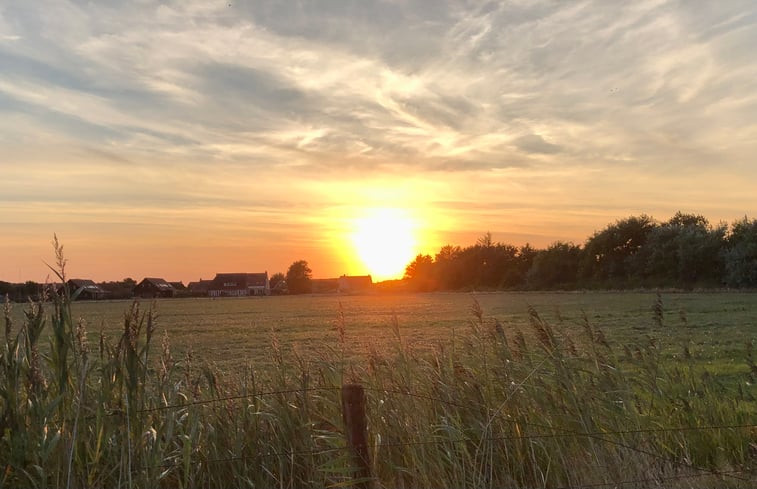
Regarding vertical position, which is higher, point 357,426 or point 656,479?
point 357,426

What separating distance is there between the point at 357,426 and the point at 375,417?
106 centimetres

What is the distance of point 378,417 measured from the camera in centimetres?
509

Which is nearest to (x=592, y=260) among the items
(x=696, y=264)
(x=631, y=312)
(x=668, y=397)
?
(x=696, y=264)

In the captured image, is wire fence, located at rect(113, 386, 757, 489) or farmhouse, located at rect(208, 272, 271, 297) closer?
wire fence, located at rect(113, 386, 757, 489)

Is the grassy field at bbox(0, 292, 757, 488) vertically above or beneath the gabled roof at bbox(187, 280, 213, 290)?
beneath

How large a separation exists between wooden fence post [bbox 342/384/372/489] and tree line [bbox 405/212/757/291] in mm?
62828

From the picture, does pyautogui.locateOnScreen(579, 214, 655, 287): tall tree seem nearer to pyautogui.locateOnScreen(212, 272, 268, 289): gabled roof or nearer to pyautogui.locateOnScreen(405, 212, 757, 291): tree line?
pyautogui.locateOnScreen(405, 212, 757, 291): tree line

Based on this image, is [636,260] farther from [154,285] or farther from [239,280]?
[239,280]

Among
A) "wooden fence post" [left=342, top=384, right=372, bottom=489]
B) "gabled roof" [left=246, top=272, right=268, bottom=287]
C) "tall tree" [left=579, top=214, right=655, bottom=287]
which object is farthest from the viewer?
"gabled roof" [left=246, top=272, right=268, bottom=287]

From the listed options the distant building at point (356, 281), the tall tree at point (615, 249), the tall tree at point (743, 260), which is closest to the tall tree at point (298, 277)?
the distant building at point (356, 281)

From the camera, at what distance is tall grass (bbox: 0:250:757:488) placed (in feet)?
13.6

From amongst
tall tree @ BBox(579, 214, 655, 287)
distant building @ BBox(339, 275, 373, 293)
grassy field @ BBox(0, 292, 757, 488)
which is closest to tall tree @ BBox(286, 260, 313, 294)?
distant building @ BBox(339, 275, 373, 293)

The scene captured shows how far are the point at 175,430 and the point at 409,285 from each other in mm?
114119

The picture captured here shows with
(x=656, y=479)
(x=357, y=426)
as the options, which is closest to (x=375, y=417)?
(x=357, y=426)
